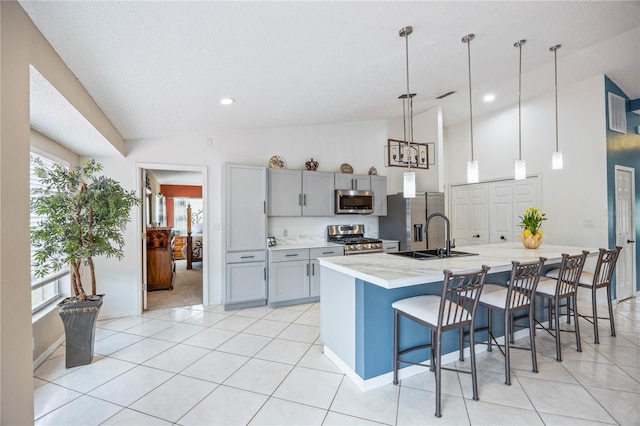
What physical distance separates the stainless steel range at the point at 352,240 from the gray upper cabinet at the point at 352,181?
0.71m

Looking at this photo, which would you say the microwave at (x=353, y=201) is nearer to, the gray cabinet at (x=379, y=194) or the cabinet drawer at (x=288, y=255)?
the gray cabinet at (x=379, y=194)

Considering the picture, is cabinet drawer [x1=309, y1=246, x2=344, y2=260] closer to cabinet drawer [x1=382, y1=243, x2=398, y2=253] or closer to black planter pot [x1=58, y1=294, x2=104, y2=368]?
cabinet drawer [x1=382, y1=243, x2=398, y2=253]

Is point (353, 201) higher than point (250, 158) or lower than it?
lower

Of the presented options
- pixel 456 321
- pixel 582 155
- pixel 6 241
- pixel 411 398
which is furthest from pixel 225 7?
pixel 582 155

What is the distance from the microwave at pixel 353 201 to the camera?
15.3 feet

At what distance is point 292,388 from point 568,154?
4819mm

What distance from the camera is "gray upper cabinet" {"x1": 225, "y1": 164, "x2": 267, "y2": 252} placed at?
3947mm

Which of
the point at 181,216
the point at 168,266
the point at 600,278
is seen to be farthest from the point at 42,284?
the point at 181,216

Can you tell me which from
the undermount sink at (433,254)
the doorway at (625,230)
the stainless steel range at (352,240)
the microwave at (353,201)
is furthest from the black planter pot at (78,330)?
the doorway at (625,230)

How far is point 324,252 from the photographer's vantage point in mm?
4363

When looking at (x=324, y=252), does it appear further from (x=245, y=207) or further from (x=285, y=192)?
(x=245, y=207)

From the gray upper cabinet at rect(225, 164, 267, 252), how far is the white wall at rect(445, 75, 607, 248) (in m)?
4.07

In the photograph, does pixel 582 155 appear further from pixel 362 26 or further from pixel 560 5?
pixel 362 26

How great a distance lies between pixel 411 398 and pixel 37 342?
10.4 feet
